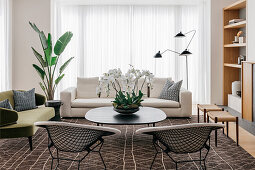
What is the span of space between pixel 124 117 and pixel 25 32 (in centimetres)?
406

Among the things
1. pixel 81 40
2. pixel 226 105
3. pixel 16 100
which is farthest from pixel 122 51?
pixel 16 100

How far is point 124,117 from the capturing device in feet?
13.7

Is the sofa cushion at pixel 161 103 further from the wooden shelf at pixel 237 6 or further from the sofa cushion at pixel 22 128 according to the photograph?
the wooden shelf at pixel 237 6

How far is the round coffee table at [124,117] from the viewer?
385cm

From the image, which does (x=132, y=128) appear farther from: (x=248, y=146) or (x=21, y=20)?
(x=21, y=20)

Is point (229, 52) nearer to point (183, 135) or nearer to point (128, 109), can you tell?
point (128, 109)

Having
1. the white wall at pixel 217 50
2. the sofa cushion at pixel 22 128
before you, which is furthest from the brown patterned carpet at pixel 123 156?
the white wall at pixel 217 50

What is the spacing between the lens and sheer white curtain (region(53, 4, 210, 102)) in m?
7.61

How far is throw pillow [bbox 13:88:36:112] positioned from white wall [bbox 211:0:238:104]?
4290 millimetres

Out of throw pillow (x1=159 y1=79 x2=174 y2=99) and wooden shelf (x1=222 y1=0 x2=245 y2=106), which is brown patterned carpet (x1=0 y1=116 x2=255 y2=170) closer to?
throw pillow (x1=159 y1=79 x2=174 y2=99)

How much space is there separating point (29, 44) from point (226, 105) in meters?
4.94

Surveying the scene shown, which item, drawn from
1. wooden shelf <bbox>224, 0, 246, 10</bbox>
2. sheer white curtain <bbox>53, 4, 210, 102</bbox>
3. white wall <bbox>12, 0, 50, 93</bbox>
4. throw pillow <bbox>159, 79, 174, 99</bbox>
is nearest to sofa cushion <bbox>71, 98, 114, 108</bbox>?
throw pillow <bbox>159, 79, 174, 99</bbox>

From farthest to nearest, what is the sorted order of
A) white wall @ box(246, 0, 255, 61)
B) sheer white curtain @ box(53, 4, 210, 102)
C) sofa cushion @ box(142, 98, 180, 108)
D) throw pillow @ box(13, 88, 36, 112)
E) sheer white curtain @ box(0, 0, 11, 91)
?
sheer white curtain @ box(53, 4, 210, 102)
sheer white curtain @ box(0, 0, 11, 91)
sofa cushion @ box(142, 98, 180, 108)
white wall @ box(246, 0, 255, 61)
throw pillow @ box(13, 88, 36, 112)

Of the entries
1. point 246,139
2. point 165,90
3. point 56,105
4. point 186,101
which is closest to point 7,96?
point 56,105
